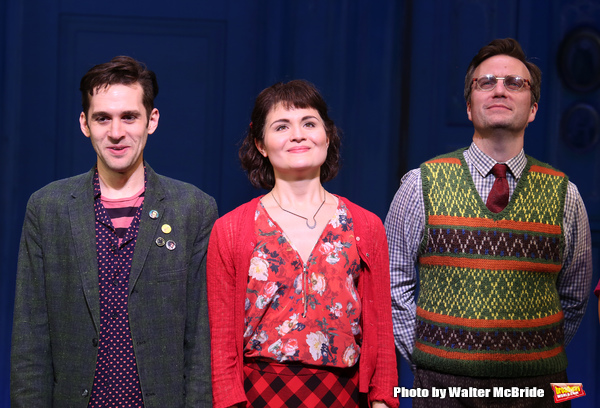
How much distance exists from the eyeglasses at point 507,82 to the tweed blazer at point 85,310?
4.03ft

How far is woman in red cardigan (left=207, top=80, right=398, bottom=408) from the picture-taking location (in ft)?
7.65

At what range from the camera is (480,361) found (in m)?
2.58

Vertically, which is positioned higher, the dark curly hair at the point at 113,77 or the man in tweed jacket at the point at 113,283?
the dark curly hair at the point at 113,77

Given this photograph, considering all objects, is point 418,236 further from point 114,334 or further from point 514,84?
point 114,334

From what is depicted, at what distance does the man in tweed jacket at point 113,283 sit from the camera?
7.47 ft

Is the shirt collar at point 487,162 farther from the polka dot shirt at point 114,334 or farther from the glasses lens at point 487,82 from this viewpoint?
Result: the polka dot shirt at point 114,334

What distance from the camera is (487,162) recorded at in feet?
8.91

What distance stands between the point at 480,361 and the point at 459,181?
65 cm

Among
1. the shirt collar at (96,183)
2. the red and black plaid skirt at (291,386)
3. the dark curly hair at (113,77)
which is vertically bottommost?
the red and black plaid skirt at (291,386)

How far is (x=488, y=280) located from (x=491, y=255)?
0.29 ft

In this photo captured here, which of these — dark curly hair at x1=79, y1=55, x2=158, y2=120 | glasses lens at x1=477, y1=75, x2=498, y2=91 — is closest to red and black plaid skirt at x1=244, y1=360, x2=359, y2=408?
dark curly hair at x1=79, y1=55, x2=158, y2=120

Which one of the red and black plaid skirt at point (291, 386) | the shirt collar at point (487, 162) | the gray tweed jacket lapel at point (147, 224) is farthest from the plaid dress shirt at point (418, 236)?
the gray tweed jacket lapel at point (147, 224)

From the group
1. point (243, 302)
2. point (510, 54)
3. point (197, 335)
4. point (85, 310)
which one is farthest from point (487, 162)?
point (85, 310)

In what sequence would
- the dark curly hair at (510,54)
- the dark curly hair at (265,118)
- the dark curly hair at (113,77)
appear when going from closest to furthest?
the dark curly hair at (113,77), the dark curly hair at (265,118), the dark curly hair at (510,54)
